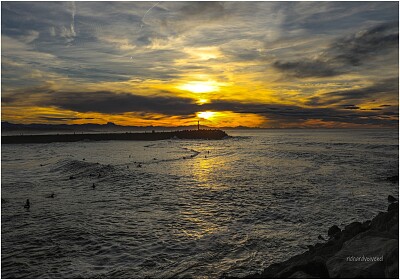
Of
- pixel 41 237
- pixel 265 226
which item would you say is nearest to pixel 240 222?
pixel 265 226

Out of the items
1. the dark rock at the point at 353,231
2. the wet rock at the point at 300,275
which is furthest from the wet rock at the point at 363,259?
the dark rock at the point at 353,231

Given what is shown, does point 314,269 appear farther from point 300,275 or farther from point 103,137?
point 103,137

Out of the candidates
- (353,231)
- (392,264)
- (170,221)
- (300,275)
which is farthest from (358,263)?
(170,221)

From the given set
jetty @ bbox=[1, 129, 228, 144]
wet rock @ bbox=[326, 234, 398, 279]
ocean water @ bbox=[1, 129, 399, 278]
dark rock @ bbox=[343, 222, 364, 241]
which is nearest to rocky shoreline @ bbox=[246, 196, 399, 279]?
wet rock @ bbox=[326, 234, 398, 279]

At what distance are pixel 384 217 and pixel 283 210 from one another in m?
6.74

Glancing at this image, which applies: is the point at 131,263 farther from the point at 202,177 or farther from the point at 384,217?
the point at 202,177

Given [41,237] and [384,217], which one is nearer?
[384,217]

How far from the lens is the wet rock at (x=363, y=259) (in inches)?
295

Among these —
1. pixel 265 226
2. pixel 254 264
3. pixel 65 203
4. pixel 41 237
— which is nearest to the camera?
pixel 254 264

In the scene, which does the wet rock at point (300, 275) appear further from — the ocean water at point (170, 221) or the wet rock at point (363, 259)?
the ocean water at point (170, 221)

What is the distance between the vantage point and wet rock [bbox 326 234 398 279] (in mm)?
7496

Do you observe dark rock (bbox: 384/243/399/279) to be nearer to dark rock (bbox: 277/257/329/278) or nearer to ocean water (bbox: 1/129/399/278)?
dark rock (bbox: 277/257/329/278)

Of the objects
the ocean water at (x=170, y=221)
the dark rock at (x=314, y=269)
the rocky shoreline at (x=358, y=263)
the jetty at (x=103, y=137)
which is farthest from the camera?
the jetty at (x=103, y=137)

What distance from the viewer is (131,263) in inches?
463
